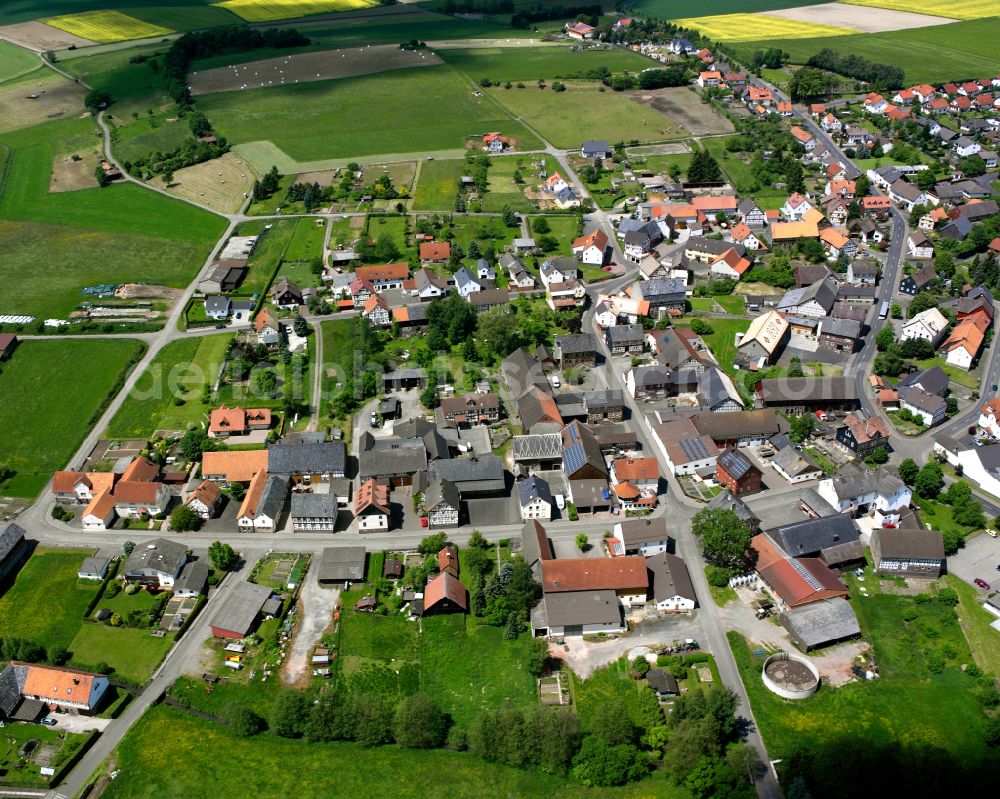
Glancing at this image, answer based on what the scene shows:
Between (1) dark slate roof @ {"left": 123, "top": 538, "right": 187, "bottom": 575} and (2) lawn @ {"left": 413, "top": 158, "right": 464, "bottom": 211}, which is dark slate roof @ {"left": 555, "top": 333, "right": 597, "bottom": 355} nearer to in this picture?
(1) dark slate roof @ {"left": 123, "top": 538, "right": 187, "bottom": 575}

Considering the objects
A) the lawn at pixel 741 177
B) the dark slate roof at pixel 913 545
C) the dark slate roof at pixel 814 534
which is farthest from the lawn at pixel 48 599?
the lawn at pixel 741 177

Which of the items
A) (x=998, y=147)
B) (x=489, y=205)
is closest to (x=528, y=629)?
(x=489, y=205)

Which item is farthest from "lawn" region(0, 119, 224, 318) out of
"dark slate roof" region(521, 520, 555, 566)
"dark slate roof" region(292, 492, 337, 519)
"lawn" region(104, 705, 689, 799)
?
"lawn" region(104, 705, 689, 799)

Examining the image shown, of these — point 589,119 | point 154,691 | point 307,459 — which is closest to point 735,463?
point 307,459

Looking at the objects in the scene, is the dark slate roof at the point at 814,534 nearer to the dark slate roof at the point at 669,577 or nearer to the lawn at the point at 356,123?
the dark slate roof at the point at 669,577

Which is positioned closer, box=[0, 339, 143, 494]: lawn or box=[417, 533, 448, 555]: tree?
box=[417, 533, 448, 555]: tree

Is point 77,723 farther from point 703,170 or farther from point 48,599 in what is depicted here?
point 703,170
